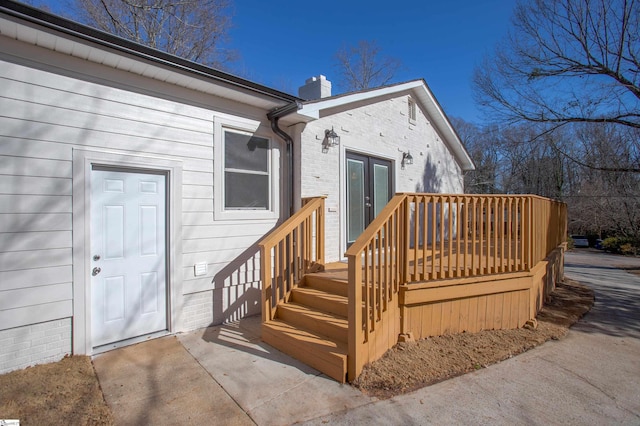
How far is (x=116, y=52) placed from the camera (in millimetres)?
3357

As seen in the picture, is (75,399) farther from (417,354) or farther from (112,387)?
(417,354)

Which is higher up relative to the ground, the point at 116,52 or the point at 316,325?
the point at 116,52

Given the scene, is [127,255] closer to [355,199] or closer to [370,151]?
[355,199]

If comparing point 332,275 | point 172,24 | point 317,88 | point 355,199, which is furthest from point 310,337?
point 172,24

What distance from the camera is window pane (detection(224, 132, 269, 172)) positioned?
4.54 meters

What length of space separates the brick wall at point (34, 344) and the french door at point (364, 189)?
4.17 metres

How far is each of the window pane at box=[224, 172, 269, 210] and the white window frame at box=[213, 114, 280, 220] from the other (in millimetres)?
63

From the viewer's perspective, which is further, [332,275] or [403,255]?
[332,275]

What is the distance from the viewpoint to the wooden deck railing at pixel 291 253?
3.81 m

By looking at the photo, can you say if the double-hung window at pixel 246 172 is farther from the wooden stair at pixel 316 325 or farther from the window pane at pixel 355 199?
the window pane at pixel 355 199

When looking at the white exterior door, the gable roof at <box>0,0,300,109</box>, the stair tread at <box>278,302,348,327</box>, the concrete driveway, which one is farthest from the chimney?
the concrete driveway

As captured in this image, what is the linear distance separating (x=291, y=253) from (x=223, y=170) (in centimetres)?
147

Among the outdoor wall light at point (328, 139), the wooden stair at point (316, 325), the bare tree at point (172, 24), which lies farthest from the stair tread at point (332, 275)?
the bare tree at point (172, 24)

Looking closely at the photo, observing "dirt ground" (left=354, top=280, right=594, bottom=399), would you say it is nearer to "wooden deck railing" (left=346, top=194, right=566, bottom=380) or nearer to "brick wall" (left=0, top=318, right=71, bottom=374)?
"wooden deck railing" (left=346, top=194, right=566, bottom=380)
